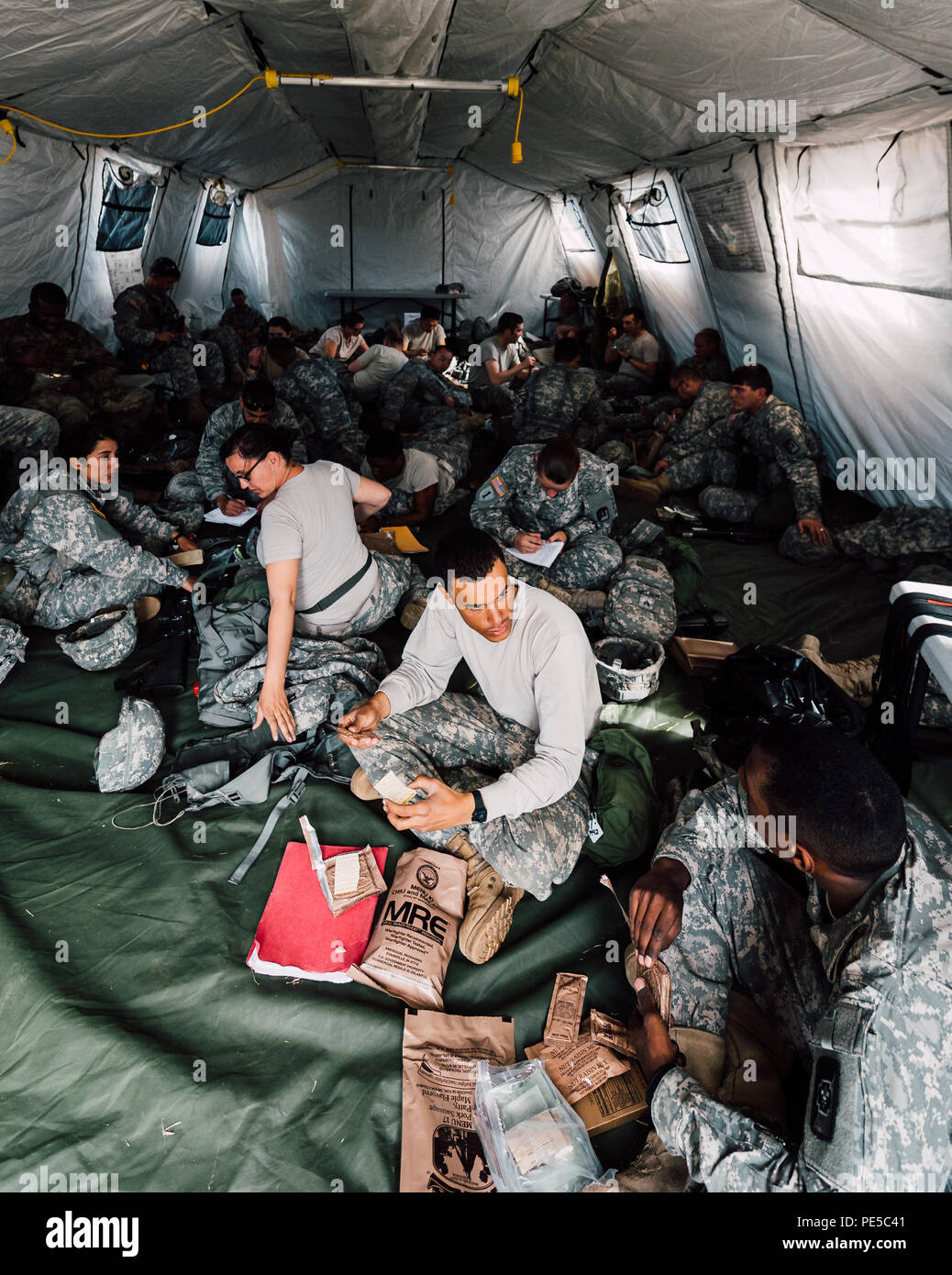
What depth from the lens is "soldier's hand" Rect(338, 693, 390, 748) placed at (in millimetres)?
2277

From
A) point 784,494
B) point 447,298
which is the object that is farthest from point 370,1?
point 447,298

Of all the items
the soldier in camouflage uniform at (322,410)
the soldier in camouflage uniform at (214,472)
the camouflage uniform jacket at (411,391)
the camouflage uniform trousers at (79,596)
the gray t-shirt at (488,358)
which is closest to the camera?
the camouflage uniform trousers at (79,596)

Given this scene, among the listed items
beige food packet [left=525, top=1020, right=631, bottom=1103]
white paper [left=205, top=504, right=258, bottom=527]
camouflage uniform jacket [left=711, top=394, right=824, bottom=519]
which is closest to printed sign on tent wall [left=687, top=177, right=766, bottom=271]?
camouflage uniform jacket [left=711, top=394, right=824, bottom=519]

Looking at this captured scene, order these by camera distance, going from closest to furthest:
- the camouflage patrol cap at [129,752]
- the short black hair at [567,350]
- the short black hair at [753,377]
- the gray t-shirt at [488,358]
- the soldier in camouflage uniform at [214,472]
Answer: the camouflage patrol cap at [129,752], the soldier in camouflage uniform at [214,472], the short black hair at [753,377], the short black hair at [567,350], the gray t-shirt at [488,358]

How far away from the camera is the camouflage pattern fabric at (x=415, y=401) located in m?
5.99

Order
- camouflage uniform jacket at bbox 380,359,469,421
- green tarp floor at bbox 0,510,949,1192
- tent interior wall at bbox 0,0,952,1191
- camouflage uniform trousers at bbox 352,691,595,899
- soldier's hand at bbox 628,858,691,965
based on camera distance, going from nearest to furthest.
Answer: green tarp floor at bbox 0,510,949,1192
soldier's hand at bbox 628,858,691,965
tent interior wall at bbox 0,0,952,1191
camouflage uniform trousers at bbox 352,691,595,899
camouflage uniform jacket at bbox 380,359,469,421

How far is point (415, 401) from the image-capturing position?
20.9 feet

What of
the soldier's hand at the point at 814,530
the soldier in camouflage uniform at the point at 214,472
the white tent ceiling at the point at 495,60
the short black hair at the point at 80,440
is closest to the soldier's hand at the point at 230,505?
the soldier in camouflage uniform at the point at 214,472

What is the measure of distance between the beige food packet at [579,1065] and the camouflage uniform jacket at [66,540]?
2.61 metres

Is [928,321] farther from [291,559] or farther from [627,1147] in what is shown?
[627,1147]

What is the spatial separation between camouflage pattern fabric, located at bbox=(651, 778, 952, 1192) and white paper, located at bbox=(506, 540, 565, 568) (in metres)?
2.07

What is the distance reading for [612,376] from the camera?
762cm

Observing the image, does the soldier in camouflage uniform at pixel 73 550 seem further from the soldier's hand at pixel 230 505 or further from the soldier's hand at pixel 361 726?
the soldier's hand at pixel 361 726

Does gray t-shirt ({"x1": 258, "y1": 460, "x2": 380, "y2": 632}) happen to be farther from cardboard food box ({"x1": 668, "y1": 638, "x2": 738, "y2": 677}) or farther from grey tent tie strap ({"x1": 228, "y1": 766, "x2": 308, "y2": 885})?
cardboard food box ({"x1": 668, "y1": 638, "x2": 738, "y2": 677})
